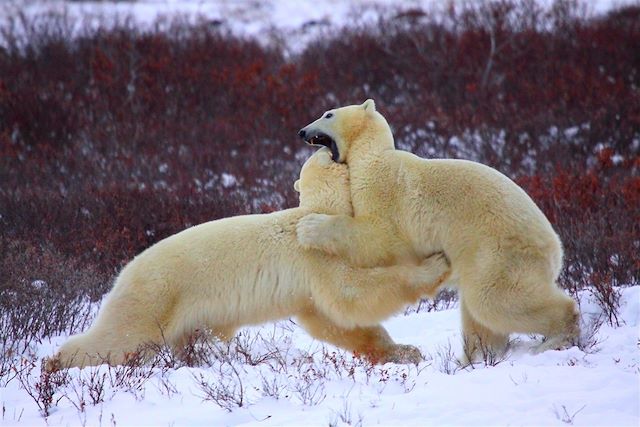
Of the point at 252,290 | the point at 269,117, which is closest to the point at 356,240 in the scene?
the point at 252,290

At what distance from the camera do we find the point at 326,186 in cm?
504

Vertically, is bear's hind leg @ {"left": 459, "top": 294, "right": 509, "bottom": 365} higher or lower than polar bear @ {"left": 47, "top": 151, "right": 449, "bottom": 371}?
lower

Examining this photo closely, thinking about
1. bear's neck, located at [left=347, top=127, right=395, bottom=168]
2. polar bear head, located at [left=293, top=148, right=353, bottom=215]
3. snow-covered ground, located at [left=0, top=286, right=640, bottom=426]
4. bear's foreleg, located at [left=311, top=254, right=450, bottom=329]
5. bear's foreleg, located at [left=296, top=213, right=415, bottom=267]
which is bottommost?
snow-covered ground, located at [left=0, top=286, right=640, bottom=426]

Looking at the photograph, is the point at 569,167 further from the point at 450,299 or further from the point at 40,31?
the point at 40,31

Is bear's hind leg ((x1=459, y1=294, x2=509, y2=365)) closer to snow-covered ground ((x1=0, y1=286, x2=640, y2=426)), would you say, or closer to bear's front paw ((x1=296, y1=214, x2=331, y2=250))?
snow-covered ground ((x1=0, y1=286, x2=640, y2=426))

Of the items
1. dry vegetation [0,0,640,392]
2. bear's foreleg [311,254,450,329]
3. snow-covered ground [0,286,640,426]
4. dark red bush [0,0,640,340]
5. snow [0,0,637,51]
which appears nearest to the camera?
snow-covered ground [0,286,640,426]

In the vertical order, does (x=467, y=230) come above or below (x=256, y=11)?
below

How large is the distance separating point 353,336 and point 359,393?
3.94 ft

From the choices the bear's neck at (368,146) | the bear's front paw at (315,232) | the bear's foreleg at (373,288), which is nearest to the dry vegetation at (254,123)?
the bear's foreleg at (373,288)

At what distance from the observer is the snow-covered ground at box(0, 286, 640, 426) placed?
3348 millimetres

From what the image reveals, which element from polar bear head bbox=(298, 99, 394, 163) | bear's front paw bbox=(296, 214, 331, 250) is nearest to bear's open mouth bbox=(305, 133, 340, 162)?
polar bear head bbox=(298, 99, 394, 163)

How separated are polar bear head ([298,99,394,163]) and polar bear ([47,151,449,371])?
25 centimetres

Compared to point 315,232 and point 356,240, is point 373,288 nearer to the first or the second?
point 356,240

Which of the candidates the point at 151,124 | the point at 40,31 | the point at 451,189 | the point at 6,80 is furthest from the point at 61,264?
the point at 40,31
